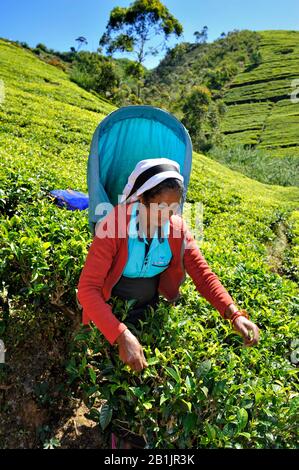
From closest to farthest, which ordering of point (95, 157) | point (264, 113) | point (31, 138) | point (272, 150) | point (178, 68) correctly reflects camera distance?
point (95, 157)
point (31, 138)
point (272, 150)
point (264, 113)
point (178, 68)

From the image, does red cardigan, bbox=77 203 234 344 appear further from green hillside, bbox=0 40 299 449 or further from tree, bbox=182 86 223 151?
tree, bbox=182 86 223 151

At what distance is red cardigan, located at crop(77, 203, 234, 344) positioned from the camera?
1968mm

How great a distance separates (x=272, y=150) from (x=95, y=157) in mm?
46322

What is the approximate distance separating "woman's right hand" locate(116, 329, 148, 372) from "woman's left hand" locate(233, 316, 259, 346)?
0.56 metres

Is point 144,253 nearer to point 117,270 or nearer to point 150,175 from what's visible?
point 117,270

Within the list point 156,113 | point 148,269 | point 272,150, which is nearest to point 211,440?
point 148,269

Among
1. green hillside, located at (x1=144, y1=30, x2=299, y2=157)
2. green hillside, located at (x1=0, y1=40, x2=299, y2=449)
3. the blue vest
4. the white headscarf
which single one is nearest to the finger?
green hillside, located at (x1=0, y1=40, x2=299, y2=449)

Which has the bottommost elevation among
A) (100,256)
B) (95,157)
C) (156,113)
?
(100,256)

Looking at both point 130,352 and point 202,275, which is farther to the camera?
point 202,275

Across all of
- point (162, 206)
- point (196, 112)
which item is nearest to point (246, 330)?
point (162, 206)

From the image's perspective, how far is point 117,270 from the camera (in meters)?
2.16

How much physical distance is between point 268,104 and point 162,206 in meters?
63.7
